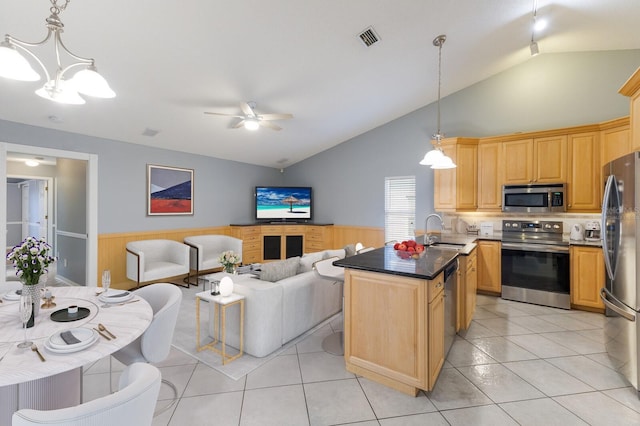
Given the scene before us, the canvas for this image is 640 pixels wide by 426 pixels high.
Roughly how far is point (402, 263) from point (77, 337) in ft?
7.18

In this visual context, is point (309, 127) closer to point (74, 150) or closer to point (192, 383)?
point (74, 150)

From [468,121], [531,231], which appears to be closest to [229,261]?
[531,231]

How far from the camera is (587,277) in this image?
380 centimetres

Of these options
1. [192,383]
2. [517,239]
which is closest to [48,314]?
[192,383]

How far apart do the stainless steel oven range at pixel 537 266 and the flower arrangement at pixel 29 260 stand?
519cm

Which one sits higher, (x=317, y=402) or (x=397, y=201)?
(x=397, y=201)

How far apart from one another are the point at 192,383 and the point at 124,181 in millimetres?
3965

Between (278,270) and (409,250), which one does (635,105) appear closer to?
(409,250)

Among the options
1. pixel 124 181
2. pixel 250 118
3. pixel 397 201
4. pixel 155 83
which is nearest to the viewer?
pixel 155 83

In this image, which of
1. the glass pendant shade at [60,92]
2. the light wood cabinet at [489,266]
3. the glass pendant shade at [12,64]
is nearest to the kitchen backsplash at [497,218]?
the light wood cabinet at [489,266]

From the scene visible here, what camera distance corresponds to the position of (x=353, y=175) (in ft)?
21.9

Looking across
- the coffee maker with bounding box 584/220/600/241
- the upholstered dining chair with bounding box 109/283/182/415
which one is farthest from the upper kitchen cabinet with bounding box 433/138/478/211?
the upholstered dining chair with bounding box 109/283/182/415

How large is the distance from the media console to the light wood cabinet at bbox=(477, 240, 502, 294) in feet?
10.8

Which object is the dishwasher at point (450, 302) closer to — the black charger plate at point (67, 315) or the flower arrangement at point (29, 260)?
the black charger plate at point (67, 315)
